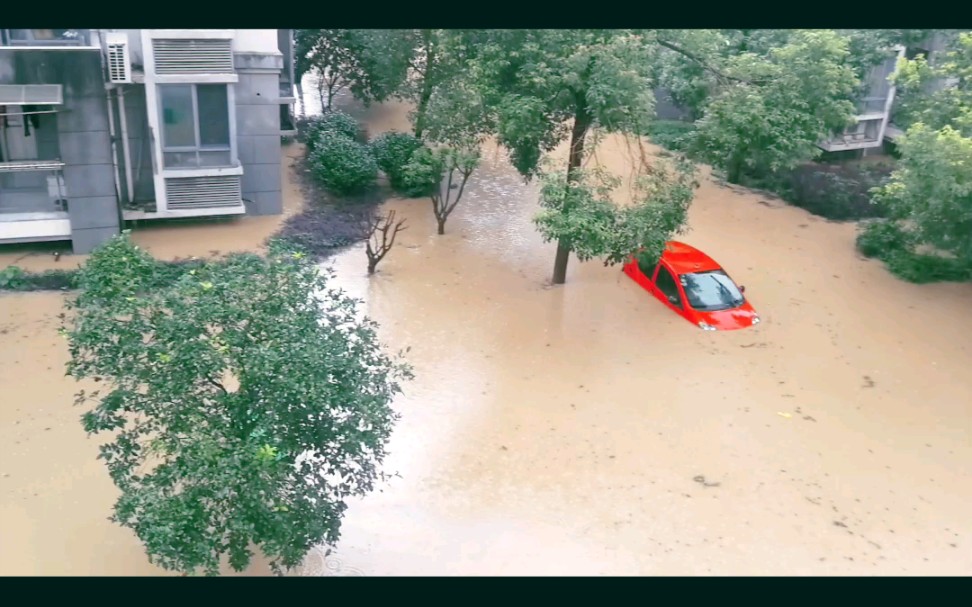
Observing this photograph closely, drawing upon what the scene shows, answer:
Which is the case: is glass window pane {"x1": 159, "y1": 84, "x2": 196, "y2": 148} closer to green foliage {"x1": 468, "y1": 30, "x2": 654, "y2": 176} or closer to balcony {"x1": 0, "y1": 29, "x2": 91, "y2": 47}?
balcony {"x1": 0, "y1": 29, "x2": 91, "y2": 47}

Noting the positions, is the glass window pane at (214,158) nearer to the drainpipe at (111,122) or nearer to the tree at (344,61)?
the drainpipe at (111,122)

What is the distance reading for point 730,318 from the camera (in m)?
13.5

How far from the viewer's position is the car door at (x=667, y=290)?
13.7 meters

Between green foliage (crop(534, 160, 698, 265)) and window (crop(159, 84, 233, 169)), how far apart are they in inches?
237

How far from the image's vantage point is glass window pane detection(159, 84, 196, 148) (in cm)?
1457

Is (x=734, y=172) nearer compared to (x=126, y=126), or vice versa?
(x=126, y=126)

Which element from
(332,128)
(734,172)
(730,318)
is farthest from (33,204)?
(734,172)

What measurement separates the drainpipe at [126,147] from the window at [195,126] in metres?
0.71

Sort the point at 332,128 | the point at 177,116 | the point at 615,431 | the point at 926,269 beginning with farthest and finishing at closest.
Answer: the point at 332,128 < the point at 926,269 < the point at 177,116 < the point at 615,431

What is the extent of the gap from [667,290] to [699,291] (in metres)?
0.51

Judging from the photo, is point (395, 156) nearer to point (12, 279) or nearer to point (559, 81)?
point (559, 81)

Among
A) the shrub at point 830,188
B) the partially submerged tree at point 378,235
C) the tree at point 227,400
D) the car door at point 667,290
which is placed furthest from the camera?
the shrub at point 830,188

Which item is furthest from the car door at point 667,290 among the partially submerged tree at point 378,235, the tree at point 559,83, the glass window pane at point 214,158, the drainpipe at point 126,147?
the drainpipe at point 126,147

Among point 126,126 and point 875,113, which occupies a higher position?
point 875,113
